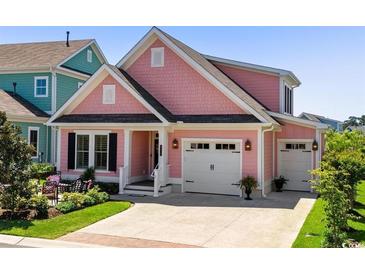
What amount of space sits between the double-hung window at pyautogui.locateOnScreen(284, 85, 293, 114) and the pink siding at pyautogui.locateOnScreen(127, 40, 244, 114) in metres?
5.79

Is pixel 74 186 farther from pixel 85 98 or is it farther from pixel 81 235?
pixel 81 235

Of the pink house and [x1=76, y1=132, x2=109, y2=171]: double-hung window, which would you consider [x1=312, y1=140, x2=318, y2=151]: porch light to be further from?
[x1=76, y1=132, x2=109, y2=171]: double-hung window

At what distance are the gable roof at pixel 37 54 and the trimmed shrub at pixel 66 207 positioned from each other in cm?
1437

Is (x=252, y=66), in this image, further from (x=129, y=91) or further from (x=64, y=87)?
(x=64, y=87)

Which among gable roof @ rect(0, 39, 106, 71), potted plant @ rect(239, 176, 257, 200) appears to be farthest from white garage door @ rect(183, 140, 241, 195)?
gable roof @ rect(0, 39, 106, 71)

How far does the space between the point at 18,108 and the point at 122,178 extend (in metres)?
10.3

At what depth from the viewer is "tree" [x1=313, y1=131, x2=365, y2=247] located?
346 inches

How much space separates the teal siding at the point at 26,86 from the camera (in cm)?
2539

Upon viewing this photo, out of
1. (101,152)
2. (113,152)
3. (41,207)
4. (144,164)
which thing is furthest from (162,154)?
(41,207)

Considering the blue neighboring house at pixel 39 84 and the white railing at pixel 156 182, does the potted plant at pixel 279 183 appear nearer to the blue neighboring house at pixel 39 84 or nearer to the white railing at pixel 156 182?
the white railing at pixel 156 182

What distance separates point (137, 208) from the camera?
13.9m
